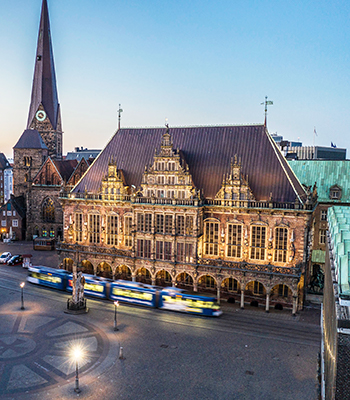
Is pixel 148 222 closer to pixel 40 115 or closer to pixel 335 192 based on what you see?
pixel 335 192

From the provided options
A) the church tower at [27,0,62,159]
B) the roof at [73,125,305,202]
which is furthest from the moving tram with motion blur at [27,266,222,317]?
the church tower at [27,0,62,159]

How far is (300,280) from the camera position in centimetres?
4738

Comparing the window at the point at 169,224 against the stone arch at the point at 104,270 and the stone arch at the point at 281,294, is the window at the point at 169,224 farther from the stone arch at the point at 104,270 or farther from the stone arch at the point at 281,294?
the stone arch at the point at 281,294

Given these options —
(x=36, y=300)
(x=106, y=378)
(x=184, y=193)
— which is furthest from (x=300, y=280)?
(x=36, y=300)

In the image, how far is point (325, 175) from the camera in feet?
201

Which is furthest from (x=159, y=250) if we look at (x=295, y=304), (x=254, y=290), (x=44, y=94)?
(x=44, y=94)

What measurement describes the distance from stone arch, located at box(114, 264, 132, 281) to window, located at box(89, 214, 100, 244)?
5423 millimetres

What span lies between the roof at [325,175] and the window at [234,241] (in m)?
18.4

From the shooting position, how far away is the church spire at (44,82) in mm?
98375

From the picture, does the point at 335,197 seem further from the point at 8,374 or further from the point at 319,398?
the point at 8,374

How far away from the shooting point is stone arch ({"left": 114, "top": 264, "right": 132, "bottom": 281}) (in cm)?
5634

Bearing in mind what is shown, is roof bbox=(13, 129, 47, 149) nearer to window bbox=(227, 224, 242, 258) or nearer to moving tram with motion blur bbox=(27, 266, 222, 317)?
moving tram with motion blur bbox=(27, 266, 222, 317)

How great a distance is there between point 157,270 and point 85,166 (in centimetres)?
4316

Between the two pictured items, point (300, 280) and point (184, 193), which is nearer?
point (300, 280)
